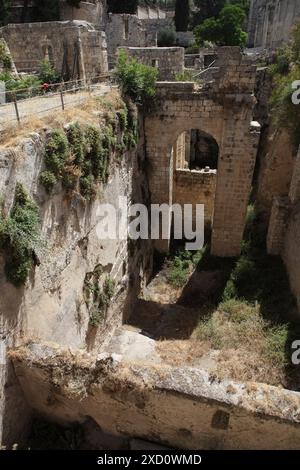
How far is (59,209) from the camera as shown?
20.2 ft

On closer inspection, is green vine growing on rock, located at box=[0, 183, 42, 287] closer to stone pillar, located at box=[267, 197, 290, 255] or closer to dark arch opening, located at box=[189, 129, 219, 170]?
stone pillar, located at box=[267, 197, 290, 255]

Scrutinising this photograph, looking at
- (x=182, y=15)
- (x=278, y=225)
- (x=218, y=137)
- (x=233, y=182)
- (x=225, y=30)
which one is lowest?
(x=278, y=225)

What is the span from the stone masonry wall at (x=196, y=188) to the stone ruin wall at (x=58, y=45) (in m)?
5.02

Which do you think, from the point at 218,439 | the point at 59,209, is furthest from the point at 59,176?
the point at 218,439

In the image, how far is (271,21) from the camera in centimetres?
2677

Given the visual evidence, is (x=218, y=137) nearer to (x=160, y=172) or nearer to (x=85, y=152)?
(x=160, y=172)

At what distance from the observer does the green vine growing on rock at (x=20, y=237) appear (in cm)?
477

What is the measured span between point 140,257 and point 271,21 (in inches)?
998

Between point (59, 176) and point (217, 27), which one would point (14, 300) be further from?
point (217, 27)

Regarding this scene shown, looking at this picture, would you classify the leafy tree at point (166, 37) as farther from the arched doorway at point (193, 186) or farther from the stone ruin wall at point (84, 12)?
the arched doorway at point (193, 186)

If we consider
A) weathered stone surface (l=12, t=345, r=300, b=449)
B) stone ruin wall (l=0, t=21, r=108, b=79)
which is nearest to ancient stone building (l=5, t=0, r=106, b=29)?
stone ruin wall (l=0, t=21, r=108, b=79)

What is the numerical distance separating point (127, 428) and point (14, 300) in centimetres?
262

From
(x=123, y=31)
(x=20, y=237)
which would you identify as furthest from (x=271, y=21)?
(x=20, y=237)

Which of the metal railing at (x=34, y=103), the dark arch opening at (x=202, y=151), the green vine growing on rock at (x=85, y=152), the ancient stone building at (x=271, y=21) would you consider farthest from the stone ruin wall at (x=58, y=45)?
the ancient stone building at (x=271, y=21)
